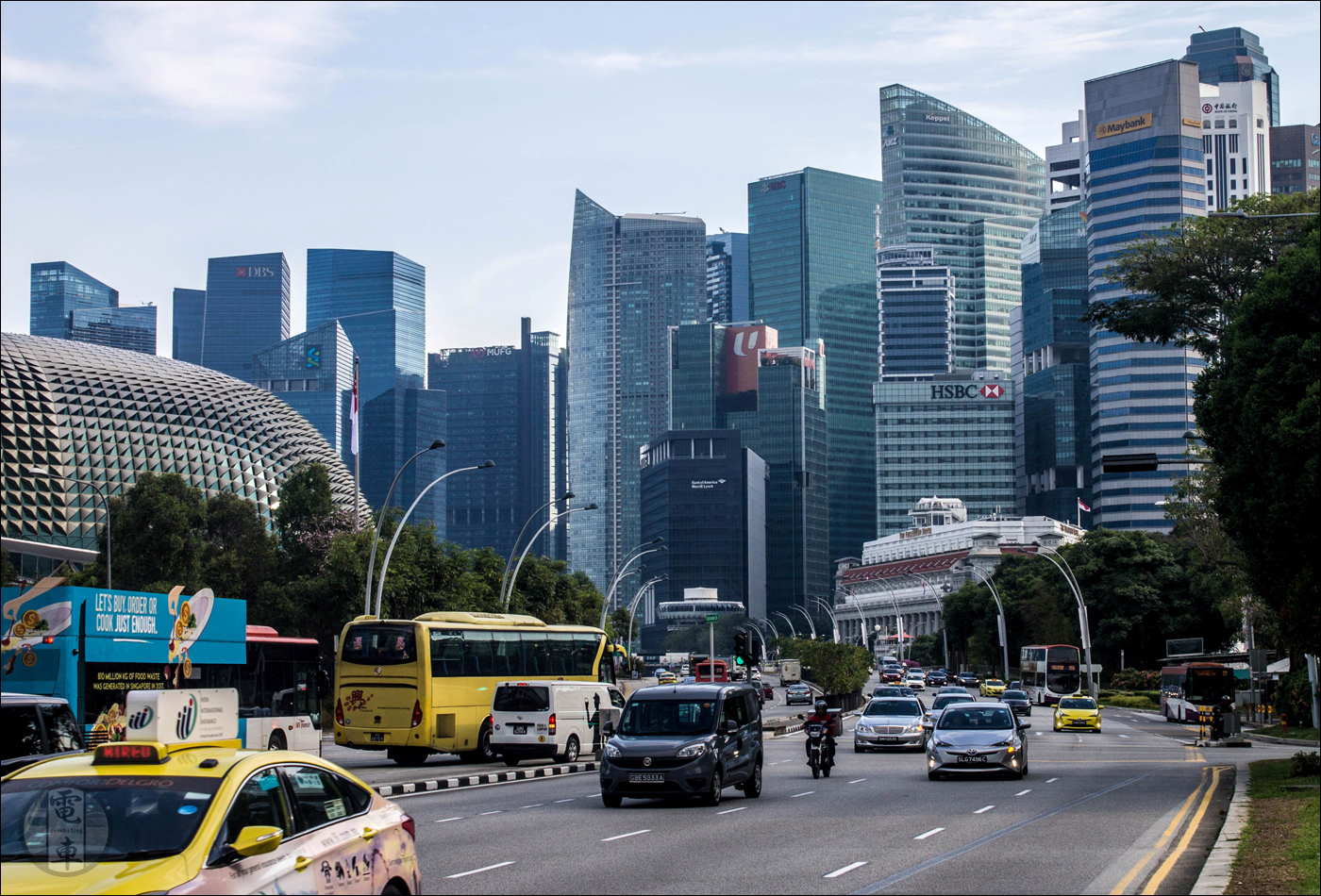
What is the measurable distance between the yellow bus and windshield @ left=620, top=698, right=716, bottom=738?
11.5 m

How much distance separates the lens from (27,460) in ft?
362

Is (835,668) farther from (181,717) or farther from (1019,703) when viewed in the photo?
(181,717)

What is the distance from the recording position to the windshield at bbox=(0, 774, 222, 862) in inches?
303

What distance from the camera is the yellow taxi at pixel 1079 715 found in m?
53.1

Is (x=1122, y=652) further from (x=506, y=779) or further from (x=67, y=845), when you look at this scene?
(x=67, y=845)

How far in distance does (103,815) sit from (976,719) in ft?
74.6

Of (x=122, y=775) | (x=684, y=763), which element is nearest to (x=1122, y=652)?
(x=684, y=763)

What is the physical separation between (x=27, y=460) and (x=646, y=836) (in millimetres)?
105090

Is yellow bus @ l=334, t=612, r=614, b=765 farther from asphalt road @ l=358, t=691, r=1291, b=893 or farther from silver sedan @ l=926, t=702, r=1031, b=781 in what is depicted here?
silver sedan @ l=926, t=702, r=1031, b=781

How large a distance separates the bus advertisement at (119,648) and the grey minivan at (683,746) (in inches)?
311

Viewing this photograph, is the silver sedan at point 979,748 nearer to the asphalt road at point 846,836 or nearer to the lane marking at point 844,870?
the asphalt road at point 846,836

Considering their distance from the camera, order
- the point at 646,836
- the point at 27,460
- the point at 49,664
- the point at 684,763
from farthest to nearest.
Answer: the point at 27,460 < the point at 49,664 < the point at 684,763 < the point at 646,836

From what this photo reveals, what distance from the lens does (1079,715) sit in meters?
53.2

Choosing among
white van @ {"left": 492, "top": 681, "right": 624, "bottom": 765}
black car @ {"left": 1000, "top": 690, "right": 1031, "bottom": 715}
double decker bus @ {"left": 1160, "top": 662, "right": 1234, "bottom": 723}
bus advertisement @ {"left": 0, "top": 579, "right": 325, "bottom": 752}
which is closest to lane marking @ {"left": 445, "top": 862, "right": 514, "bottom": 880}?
bus advertisement @ {"left": 0, "top": 579, "right": 325, "bottom": 752}
